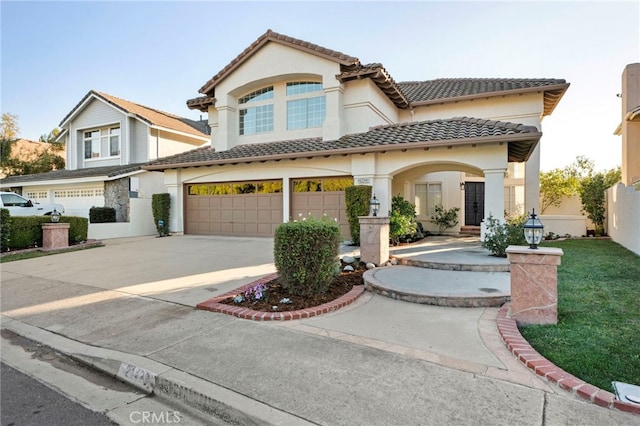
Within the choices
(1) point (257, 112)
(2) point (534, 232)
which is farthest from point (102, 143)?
(2) point (534, 232)

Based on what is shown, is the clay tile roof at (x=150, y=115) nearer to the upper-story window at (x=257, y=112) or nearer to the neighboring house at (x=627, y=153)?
the upper-story window at (x=257, y=112)

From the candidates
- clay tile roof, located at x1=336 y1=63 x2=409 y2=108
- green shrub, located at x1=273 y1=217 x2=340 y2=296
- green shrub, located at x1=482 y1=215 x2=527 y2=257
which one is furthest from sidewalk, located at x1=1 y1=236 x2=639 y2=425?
clay tile roof, located at x1=336 y1=63 x2=409 y2=108

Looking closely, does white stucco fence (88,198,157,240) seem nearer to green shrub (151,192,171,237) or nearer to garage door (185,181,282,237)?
green shrub (151,192,171,237)

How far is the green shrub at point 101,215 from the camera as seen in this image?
17.4 metres

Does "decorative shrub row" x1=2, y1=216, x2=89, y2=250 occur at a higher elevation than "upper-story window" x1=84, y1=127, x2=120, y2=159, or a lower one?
lower

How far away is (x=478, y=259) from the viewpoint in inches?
344

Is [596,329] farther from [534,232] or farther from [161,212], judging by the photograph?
[161,212]

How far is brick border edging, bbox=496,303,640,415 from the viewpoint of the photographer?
112 inches

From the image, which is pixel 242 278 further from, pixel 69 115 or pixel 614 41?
pixel 69 115

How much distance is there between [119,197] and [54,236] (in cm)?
551

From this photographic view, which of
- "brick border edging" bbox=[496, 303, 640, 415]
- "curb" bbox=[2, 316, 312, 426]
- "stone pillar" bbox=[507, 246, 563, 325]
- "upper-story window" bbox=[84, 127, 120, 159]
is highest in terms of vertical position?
"upper-story window" bbox=[84, 127, 120, 159]

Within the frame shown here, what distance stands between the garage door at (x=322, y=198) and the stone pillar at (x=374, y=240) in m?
4.45

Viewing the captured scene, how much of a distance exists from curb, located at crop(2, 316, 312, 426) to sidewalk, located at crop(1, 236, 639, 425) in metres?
0.01

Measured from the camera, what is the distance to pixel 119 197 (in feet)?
59.6
